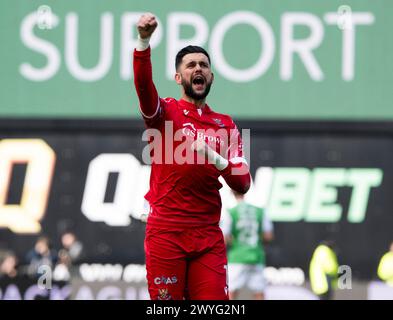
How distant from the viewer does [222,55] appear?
13477 millimetres

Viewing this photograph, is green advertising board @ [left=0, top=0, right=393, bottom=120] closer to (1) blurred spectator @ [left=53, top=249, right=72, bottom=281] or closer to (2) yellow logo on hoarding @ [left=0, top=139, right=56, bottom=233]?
(2) yellow logo on hoarding @ [left=0, top=139, right=56, bottom=233]

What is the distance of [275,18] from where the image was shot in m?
13.5

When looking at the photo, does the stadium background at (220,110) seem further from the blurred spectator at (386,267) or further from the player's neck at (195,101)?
the player's neck at (195,101)

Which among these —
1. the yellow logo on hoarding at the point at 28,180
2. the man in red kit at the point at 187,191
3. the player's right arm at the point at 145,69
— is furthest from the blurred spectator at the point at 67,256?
the player's right arm at the point at 145,69

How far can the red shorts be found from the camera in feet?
20.7

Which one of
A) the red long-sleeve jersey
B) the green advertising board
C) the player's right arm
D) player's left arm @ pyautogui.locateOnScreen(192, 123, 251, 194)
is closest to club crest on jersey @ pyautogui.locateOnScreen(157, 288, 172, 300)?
the red long-sleeve jersey

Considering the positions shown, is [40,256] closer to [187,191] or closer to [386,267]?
[386,267]

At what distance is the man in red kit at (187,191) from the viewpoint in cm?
633

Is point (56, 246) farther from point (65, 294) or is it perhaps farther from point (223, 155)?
point (223, 155)

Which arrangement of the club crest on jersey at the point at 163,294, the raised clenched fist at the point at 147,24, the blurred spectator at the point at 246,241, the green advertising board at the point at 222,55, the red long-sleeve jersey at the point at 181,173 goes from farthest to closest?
the green advertising board at the point at 222,55
the blurred spectator at the point at 246,241
the red long-sleeve jersey at the point at 181,173
the club crest on jersey at the point at 163,294
the raised clenched fist at the point at 147,24

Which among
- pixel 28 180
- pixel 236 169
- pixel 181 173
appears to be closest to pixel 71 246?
pixel 28 180

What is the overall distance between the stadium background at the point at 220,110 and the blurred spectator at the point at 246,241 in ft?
1.62

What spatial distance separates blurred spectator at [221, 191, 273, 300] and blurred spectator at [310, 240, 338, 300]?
0.96m

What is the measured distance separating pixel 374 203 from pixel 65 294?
12.7 feet
